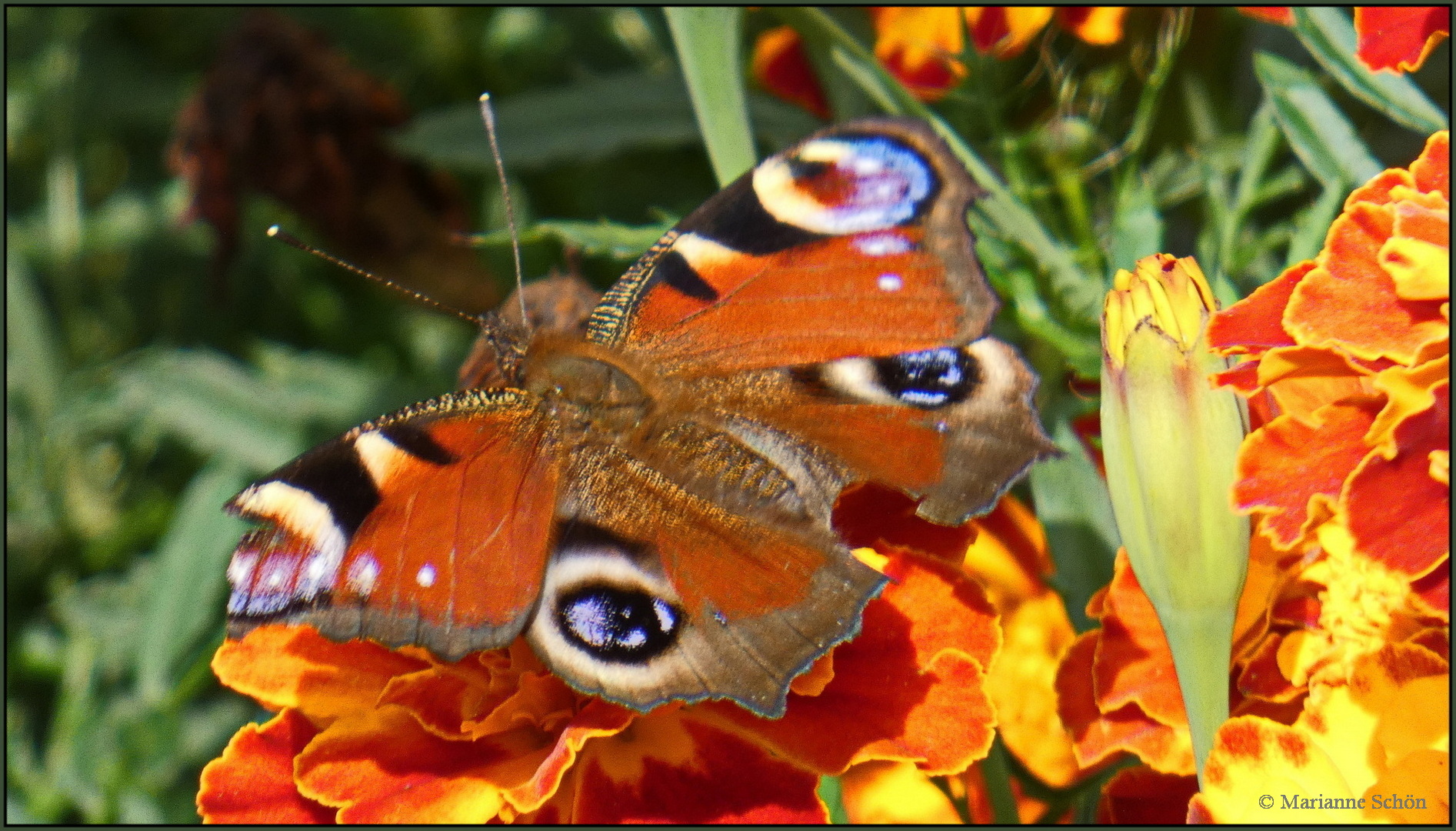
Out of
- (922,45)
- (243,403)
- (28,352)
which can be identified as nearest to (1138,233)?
(922,45)

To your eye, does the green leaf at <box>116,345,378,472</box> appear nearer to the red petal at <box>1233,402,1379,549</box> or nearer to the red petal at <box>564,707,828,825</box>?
the red petal at <box>564,707,828,825</box>

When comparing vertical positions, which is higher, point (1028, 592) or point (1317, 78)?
point (1317, 78)

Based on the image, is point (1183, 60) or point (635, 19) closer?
point (1183, 60)

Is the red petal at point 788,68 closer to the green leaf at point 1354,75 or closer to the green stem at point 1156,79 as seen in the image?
the green stem at point 1156,79

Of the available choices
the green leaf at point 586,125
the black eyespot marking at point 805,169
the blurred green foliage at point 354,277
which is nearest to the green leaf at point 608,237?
the blurred green foliage at point 354,277

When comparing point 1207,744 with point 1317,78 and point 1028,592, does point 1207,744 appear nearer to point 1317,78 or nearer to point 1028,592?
point 1028,592

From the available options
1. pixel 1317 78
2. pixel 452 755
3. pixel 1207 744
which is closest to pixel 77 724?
pixel 452 755
